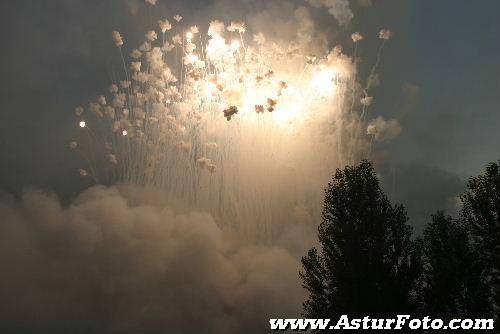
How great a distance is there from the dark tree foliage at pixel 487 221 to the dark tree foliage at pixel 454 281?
46 centimetres

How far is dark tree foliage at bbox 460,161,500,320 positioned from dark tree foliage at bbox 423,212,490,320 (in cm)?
46

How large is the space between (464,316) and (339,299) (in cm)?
684

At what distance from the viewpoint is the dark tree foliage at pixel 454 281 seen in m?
20.5

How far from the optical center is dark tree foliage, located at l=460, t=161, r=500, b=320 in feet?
70.0

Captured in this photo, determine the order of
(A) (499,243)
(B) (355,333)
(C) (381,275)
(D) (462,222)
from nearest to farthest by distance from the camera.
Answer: (B) (355,333) → (C) (381,275) → (A) (499,243) → (D) (462,222)

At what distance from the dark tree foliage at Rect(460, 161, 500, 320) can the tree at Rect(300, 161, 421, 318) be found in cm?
391

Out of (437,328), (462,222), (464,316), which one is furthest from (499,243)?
(437,328)

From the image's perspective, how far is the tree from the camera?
19.9 m

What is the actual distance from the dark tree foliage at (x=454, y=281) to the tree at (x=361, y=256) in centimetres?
115

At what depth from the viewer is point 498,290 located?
20.9 metres

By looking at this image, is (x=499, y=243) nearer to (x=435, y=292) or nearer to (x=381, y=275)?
(x=435, y=292)

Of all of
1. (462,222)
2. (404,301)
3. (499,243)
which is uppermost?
(462,222)

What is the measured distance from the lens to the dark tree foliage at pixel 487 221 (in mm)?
21328

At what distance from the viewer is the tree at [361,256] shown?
65.2ft
